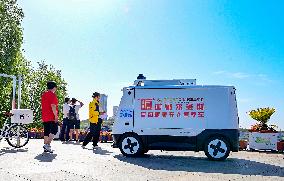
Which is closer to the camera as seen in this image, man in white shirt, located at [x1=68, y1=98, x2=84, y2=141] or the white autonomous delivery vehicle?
the white autonomous delivery vehicle

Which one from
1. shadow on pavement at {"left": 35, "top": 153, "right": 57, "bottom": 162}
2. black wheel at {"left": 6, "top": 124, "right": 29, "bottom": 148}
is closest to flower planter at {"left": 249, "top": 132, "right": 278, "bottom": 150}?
shadow on pavement at {"left": 35, "top": 153, "right": 57, "bottom": 162}

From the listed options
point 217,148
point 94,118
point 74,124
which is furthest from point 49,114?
point 74,124

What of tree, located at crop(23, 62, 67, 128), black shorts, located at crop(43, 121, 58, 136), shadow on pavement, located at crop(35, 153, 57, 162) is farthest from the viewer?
tree, located at crop(23, 62, 67, 128)

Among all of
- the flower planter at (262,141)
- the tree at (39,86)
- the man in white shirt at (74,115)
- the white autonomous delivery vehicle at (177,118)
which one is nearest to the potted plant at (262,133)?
the flower planter at (262,141)

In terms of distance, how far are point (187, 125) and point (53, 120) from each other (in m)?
3.86

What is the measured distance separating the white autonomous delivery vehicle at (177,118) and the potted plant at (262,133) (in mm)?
4860

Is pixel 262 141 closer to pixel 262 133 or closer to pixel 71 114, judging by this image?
pixel 262 133

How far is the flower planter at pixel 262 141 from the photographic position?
13617 mm

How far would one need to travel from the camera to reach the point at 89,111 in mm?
13086

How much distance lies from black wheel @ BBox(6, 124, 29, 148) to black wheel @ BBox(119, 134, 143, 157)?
3453mm

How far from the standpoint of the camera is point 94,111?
42.6ft

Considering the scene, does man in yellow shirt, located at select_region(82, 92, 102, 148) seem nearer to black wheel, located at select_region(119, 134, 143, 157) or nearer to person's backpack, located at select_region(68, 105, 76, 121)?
person's backpack, located at select_region(68, 105, 76, 121)

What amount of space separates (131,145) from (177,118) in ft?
4.99

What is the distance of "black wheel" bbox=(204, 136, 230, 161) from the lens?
9.38 m
